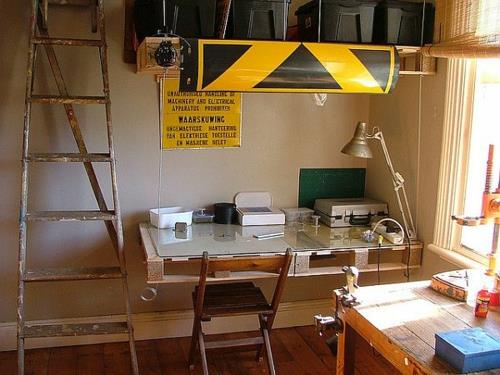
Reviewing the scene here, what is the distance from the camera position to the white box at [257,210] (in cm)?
327

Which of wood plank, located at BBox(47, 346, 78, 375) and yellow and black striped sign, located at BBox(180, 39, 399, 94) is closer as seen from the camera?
yellow and black striped sign, located at BBox(180, 39, 399, 94)

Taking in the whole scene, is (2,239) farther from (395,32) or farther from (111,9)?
(395,32)

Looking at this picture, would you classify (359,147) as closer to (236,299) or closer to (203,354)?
(236,299)

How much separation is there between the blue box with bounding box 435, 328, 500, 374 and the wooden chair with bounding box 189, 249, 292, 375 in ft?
3.60

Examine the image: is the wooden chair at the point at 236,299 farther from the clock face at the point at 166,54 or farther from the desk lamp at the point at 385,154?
the clock face at the point at 166,54

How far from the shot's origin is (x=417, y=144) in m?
3.12

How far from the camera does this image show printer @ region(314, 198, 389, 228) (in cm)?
333

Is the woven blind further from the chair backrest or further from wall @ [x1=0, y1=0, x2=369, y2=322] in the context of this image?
the chair backrest

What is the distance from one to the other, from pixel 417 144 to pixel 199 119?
1.27 m

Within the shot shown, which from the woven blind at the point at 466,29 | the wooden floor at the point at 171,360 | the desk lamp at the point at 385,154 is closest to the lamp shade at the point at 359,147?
the desk lamp at the point at 385,154

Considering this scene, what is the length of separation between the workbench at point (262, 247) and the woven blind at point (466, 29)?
1.06 metres

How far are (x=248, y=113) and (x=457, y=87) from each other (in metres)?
1.24

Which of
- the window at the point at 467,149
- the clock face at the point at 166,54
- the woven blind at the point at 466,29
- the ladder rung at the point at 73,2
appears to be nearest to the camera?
the woven blind at the point at 466,29

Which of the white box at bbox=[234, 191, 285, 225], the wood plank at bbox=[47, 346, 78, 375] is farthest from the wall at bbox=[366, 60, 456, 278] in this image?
the wood plank at bbox=[47, 346, 78, 375]
